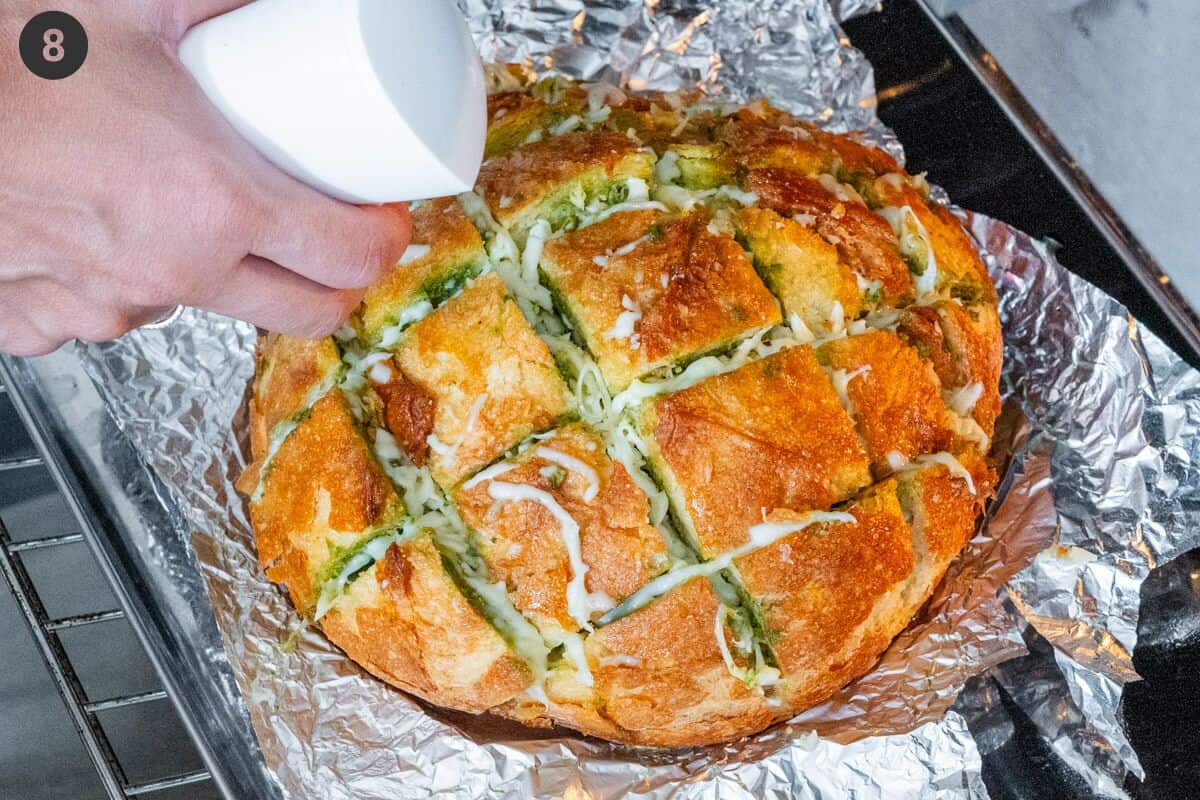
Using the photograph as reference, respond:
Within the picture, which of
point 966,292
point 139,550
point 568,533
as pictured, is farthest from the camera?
point 139,550

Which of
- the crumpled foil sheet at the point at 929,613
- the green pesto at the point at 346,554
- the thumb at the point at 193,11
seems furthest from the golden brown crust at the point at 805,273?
the thumb at the point at 193,11

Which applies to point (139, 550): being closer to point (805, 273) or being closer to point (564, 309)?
point (564, 309)

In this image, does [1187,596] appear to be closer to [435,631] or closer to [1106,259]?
[1106,259]

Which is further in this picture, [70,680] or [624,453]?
[70,680]

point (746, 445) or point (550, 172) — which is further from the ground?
point (550, 172)

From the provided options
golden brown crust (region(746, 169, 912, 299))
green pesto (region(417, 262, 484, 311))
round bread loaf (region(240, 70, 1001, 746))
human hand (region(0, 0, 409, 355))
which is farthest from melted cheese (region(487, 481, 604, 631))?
golden brown crust (region(746, 169, 912, 299))

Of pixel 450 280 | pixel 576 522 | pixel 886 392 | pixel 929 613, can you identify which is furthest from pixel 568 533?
pixel 929 613

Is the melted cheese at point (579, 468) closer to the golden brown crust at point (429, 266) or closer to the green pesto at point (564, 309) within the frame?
the green pesto at point (564, 309)
